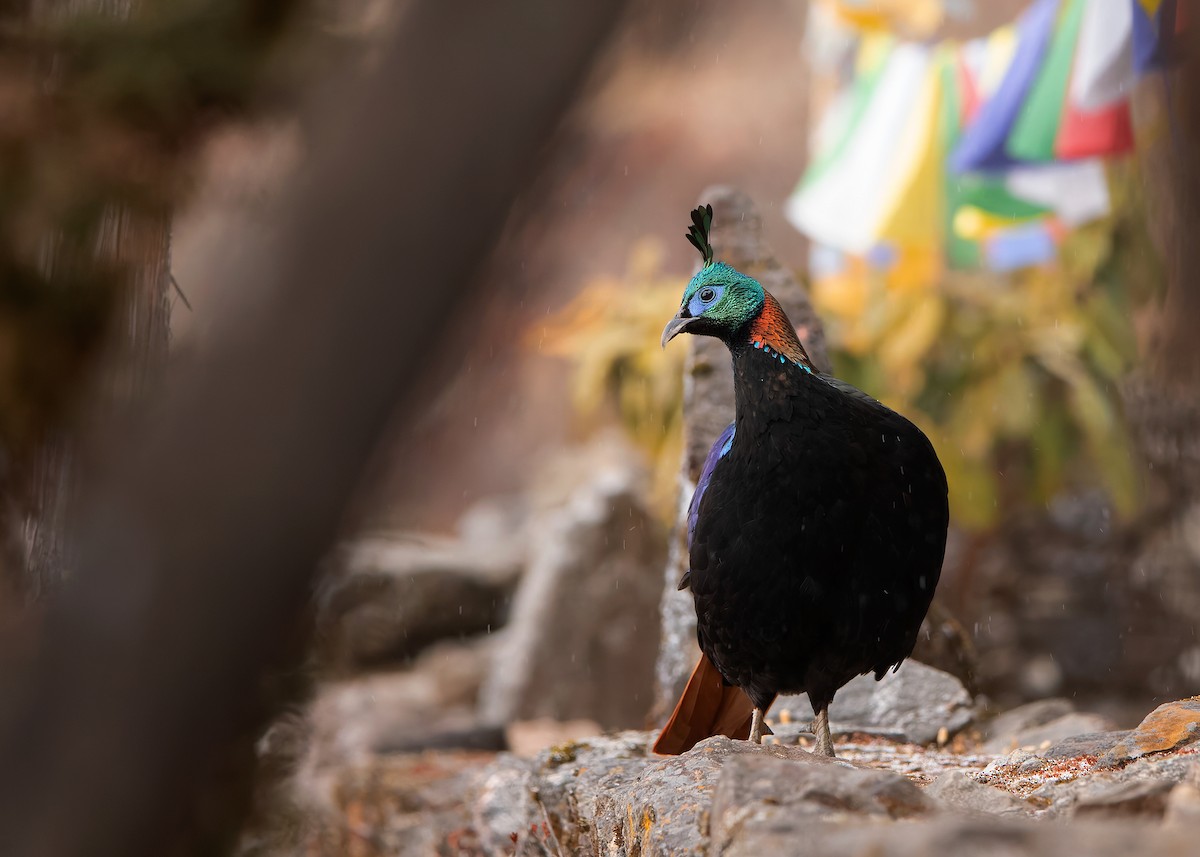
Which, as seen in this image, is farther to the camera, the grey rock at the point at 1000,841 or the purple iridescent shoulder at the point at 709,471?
the purple iridescent shoulder at the point at 709,471

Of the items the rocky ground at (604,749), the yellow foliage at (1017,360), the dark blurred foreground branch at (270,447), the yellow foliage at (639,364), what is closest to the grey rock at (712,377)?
the rocky ground at (604,749)

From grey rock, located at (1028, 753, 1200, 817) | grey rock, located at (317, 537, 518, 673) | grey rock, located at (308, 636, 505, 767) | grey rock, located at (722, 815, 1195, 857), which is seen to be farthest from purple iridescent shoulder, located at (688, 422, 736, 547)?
grey rock, located at (317, 537, 518, 673)

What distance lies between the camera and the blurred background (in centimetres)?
84

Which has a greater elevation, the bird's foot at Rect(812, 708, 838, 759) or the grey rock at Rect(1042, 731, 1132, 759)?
the bird's foot at Rect(812, 708, 838, 759)

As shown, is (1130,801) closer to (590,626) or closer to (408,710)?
(590,626)

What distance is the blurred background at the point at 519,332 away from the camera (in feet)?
2.76

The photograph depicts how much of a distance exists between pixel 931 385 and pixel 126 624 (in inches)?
287

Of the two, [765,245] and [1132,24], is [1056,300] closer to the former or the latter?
[1132,24]

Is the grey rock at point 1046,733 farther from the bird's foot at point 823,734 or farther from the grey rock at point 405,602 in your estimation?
the grey rock at point 405,602

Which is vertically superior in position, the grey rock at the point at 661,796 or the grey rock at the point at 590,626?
the grey rock at the point at 590,626

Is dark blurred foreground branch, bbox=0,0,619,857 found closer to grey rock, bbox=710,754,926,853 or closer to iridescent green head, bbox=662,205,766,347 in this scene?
grey rock, bbox=710,754,926,853

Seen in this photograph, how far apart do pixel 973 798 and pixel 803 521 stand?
30.9 inches

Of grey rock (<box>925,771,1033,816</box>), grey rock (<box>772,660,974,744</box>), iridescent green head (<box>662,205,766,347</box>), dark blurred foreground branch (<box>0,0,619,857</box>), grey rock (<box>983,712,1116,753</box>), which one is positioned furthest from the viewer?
grey rock (<box>772,660,974,744</box>)

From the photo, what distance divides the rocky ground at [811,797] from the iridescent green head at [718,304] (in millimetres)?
1024
